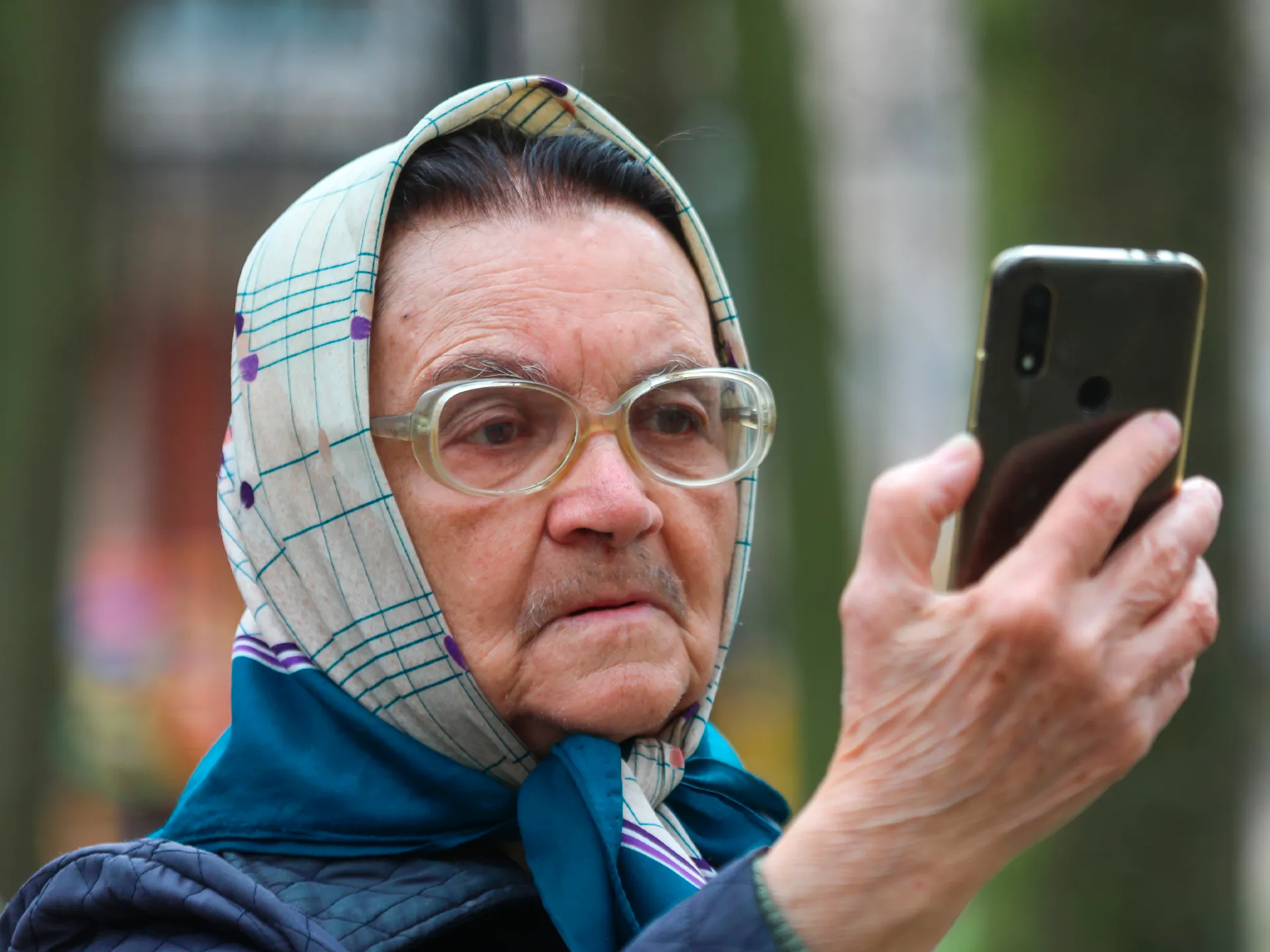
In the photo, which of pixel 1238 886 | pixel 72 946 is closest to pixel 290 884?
pixel 72 946

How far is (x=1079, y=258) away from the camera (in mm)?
1451

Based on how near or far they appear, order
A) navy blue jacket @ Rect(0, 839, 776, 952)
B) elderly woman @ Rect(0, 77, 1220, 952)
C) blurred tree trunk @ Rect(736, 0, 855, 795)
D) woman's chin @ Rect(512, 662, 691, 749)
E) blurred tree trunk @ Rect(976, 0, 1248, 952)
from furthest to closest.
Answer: blurred tree trunk @ Rect(736, 0, 855, 795), blurred tree trunk @ Rect(976, 0, 1248, 952), woman's chin @ Rect(512, 662, 691, 749), navy blue jacket @ Rect(0, 839, 776, 952), elderly woman @ Rect(0, 77, 1220, 952)

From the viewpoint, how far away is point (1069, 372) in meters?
1.47

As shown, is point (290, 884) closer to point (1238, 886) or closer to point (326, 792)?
point (326, 792)

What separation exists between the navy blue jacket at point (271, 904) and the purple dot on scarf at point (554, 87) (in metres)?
1.20

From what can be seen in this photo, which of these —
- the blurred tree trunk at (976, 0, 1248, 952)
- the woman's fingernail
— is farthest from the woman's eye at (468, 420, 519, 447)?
the blurred tree trunk at (976, 0, 1248, 952)

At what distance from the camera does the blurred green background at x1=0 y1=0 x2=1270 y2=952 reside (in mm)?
4191

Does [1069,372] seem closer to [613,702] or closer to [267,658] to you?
[613,702]

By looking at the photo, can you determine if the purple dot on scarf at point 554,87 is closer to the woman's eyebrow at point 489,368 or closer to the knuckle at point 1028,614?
→ the woman's eyebrow at point 489,368

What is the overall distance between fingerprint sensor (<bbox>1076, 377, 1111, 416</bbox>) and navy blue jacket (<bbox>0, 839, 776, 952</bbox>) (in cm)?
96

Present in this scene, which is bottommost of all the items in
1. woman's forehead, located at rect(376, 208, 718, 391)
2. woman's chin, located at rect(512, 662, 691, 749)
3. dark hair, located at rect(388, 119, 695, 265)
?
woman's chin, located at rect(512, 662, 691, 749)

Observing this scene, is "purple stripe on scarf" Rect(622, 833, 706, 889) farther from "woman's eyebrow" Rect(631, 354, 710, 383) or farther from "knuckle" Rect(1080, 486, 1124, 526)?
"knuckle" Rect(1080, 486, 1124, 526)

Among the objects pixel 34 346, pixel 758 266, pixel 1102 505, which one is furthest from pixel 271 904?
pixel 758 266

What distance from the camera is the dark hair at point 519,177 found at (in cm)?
215
